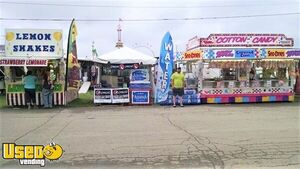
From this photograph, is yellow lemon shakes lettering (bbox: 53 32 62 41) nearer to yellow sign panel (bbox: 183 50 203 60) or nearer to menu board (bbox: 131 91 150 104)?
menu board (bbox: 131 91 150 104)

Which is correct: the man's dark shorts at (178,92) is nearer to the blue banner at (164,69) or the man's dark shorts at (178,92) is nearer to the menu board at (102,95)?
the blue banner at (164,69)

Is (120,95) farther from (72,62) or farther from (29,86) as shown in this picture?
(29,86)

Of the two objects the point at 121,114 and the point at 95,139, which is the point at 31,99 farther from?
the point at 95,139

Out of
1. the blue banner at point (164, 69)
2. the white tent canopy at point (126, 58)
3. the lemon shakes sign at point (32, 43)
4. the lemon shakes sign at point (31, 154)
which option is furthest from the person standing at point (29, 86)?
the lemon shakes sign at point (31, 154)

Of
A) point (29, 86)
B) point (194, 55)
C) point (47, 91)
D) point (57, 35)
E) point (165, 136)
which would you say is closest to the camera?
point (165, 136)

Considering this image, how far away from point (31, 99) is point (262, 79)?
456 inches

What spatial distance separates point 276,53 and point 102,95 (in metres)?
9.05

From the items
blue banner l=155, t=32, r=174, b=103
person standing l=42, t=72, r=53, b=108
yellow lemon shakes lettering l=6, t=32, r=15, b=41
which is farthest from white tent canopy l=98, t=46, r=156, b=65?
yellow lemon shakes lettering l=6, t=32, r=15, b=41

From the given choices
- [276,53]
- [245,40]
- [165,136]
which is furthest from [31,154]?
[245,40]

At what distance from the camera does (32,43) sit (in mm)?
18391

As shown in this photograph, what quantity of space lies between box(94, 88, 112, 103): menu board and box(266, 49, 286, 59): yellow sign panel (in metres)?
8.22

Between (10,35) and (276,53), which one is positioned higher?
(10,35)

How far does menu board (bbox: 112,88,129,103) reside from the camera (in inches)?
744

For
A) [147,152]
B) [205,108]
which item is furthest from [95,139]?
[205,108]
